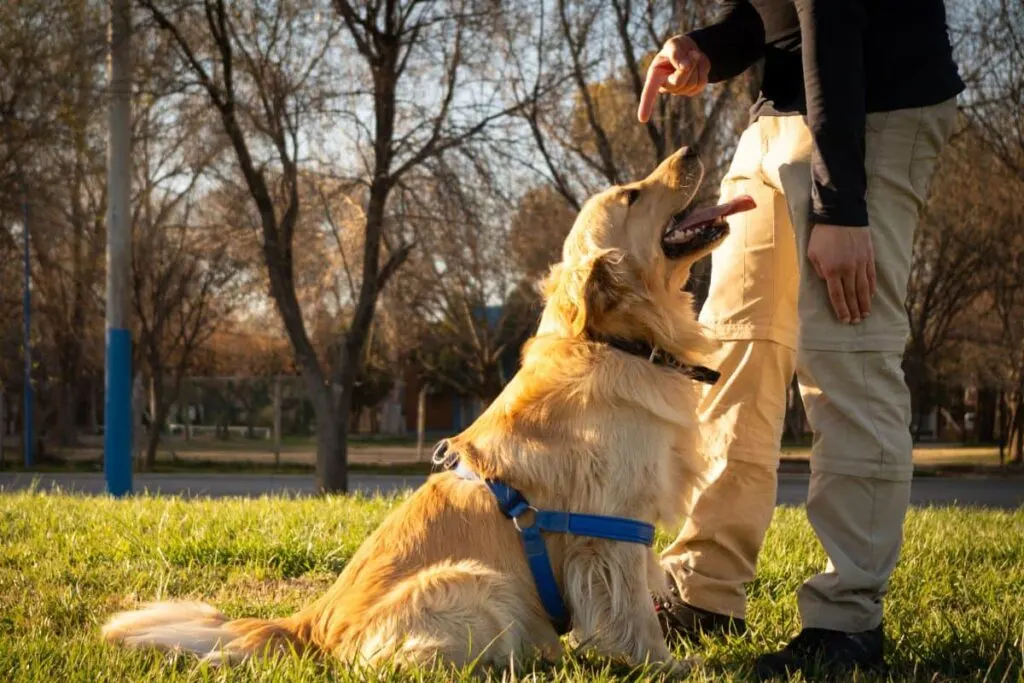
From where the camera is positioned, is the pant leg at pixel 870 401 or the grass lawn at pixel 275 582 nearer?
the grass lawn at pixel 275 582

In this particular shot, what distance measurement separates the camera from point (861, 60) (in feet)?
9.30

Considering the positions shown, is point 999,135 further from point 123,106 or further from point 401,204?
point 123,106

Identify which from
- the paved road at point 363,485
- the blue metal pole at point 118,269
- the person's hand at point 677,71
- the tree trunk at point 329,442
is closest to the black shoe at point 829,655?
the person's hand at point 677,71

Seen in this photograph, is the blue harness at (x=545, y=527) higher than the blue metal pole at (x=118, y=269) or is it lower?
lower

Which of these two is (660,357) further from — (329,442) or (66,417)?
(66,417)

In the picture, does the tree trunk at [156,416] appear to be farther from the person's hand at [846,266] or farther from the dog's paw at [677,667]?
the person's hand at [846,266]

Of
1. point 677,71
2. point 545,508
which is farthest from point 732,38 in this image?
point 545,508

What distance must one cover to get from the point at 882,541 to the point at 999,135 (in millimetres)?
15827

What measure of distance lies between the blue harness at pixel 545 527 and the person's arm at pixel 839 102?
1.13m

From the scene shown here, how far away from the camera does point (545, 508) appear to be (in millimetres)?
3012

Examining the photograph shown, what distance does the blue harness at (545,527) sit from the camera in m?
2.96

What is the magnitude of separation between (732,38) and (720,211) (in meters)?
0.73

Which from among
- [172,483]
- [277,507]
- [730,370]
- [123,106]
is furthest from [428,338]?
[730,370]

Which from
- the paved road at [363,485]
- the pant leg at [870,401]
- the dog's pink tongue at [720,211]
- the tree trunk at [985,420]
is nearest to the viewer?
the pant leg at [870,401]
